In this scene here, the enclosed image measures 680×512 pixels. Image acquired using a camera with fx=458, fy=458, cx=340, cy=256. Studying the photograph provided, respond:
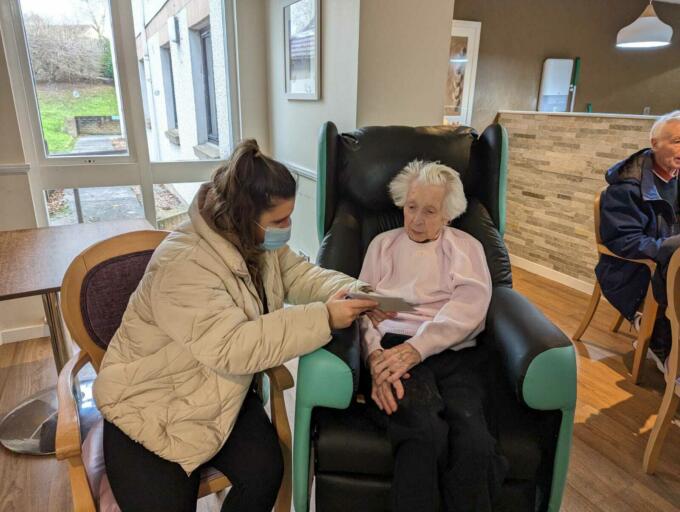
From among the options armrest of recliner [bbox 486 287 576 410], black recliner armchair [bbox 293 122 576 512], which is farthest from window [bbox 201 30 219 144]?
armrest of recliner [bbox 486 287 576 410]

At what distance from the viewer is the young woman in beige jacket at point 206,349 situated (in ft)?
3.46

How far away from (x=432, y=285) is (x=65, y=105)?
8.13 feet

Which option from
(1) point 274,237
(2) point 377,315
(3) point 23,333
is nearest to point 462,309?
(2) point 377,315

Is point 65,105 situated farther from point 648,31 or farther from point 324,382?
point 648,31

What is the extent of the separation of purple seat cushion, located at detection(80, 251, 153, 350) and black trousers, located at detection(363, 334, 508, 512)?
78 centimetres

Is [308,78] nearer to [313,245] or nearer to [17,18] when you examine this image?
[313,245]

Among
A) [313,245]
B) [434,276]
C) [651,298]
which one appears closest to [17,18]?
[313,245]

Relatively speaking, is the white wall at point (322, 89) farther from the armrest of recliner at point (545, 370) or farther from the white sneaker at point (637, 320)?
the white sneaker at point (637, 320)

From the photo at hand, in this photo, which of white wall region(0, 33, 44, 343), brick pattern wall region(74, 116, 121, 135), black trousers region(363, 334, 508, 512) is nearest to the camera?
black trousers region(363, 334, 508, 512)

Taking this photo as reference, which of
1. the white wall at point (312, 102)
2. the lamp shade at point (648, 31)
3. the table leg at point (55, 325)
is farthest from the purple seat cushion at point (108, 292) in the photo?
the lamp shade at point (648, 31)

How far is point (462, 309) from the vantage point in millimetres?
1461

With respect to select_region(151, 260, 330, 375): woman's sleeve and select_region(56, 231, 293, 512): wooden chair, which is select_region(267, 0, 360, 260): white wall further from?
select_region(151, 260, 330, 375): woman's sleeve

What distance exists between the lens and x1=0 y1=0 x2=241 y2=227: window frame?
251cm

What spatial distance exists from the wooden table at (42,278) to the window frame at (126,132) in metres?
0.80
